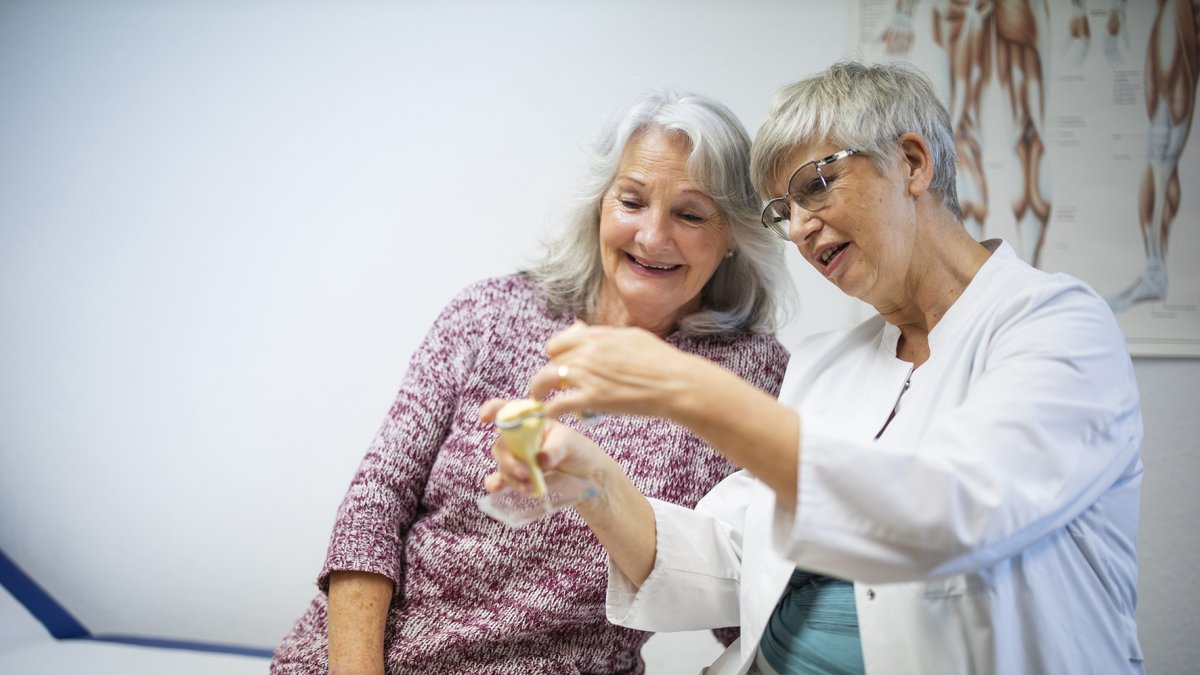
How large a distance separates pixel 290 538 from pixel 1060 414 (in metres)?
1.83

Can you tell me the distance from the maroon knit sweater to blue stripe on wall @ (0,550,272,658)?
620 mm

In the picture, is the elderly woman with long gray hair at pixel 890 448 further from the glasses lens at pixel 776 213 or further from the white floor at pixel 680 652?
the white floor at pixel 680 652

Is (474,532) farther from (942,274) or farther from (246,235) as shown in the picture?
(246,235)

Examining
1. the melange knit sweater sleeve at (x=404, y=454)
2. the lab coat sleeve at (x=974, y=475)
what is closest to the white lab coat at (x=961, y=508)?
the lab coat sleeve at (x=974, y=475)

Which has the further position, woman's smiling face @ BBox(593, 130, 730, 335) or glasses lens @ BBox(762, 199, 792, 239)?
woman's smiling face @ BBox(593, 130, 730, 335)

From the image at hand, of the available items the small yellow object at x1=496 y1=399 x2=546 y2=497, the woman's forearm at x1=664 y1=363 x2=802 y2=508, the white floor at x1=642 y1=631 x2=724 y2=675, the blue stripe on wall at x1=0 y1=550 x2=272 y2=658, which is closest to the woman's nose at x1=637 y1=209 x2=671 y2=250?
the small yellow object at x1=496 y1=399 x2=546 y2=497

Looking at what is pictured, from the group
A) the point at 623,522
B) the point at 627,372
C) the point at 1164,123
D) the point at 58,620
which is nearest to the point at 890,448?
the point at 627,372

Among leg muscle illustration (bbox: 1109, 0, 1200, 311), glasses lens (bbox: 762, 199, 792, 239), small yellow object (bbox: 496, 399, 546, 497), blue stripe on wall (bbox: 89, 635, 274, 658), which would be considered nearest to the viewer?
small yellow object (bbox: 496, 399, 546, 497)

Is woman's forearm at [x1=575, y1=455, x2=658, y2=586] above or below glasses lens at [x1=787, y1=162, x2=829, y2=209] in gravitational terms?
below

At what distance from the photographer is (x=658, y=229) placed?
147 centimetres

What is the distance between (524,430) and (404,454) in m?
0.62

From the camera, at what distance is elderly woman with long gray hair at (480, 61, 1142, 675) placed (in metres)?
0.78

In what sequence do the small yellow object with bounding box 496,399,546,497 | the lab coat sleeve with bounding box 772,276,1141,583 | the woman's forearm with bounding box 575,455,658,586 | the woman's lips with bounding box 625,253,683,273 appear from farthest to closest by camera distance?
the woman's lips with bounding box 625,253,683,273, the woman's forearm with bounding box 575,455,658,586, the small yellow object with bounding box 496,399,546,497, the lab coat sleeve with bounding box 772,276,1141,583

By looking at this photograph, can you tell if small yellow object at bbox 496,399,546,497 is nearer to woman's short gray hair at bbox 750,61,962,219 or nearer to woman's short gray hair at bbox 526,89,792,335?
woman's short gray hair at bbox 750,61,962,219
